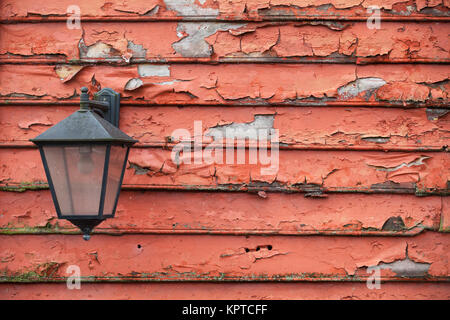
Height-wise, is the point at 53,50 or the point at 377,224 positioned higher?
the point at 53,50

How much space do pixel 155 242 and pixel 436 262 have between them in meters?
1.33

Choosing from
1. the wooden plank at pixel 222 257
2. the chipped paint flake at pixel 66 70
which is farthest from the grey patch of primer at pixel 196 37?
the wooden plank at pixel 222 257

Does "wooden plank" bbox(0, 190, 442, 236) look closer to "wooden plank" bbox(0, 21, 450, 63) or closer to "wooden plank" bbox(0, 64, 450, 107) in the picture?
"wooden plank" bbox(0, 64, 450, 107)

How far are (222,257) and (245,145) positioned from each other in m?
0.54

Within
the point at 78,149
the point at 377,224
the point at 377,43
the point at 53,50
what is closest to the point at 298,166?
the point at 377,224

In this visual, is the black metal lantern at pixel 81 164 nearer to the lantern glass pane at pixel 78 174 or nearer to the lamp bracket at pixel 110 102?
the lantern glass pane at pixel 78 174

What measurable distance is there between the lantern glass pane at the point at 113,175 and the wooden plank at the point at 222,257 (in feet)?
1.38

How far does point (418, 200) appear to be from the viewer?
217cm

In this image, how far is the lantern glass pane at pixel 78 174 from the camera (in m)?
1.71

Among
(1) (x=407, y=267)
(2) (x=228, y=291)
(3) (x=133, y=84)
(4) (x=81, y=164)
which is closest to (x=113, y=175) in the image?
(4) (x=81, y=164)

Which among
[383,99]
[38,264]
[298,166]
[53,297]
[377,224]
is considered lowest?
[53,297]

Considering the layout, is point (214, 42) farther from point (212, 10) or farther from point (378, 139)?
point (378, 139)

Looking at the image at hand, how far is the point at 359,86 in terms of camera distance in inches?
86.4

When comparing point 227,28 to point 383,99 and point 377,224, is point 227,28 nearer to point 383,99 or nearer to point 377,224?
point 383,99
